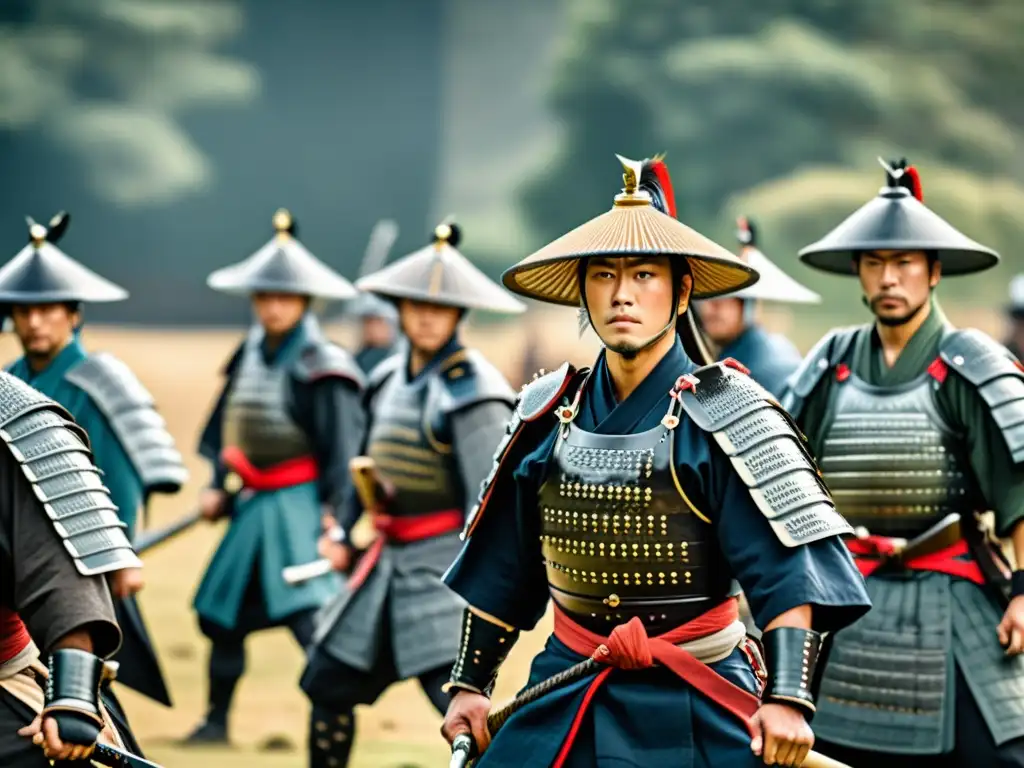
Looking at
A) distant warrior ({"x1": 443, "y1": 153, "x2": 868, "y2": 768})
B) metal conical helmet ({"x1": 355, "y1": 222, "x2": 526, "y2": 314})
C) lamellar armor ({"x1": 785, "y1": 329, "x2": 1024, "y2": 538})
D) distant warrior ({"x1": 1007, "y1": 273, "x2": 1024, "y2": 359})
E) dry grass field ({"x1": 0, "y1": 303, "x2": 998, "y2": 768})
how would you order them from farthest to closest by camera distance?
1. distant warrior ({"x1": 1007, "y1": 273, "x2": 1024, "y2": 359})
2. dry grass field ({"x1": 0, "y1": 303, "x2": 998, "y2": 768})
3. metal conical helmet ({"x1": 355, "y1": 222, "x2": 526, "y2": 314})
4. lamellar armor ({"x1": 785, "y1": 329, "x2": 1024, "y2": 538})
5. distant warrior ({"x1": 443, "y1": 153, "x2": 868, "y2": 768})

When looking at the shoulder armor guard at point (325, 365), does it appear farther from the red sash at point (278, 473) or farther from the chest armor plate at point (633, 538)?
the chest armor plate at point (633, 538)

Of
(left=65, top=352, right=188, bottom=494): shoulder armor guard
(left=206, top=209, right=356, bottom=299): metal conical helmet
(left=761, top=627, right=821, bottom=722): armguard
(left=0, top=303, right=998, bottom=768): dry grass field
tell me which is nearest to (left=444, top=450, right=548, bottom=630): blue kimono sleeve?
(left=761, top=627, right=821, bottom=722): armguard

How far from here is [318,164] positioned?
1981 cm

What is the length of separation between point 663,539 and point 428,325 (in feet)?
9.77

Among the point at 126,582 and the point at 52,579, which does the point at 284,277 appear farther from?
the point at 52,579

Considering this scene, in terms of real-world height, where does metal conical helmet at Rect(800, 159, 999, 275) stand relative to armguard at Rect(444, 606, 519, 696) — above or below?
above


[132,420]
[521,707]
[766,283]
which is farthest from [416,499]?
[521,707]

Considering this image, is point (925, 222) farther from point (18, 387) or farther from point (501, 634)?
point (18, 387)

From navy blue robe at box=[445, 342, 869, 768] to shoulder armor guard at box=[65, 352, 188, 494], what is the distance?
2.49m

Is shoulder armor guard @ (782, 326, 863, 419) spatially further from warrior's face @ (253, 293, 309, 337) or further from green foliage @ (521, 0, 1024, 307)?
green foliage @ (521, 0, 1024, 307)

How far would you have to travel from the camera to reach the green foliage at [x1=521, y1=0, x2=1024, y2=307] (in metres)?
20.6

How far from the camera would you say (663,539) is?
3717 millimetres

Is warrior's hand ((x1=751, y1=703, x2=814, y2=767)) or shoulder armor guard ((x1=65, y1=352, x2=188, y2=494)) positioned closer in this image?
warrior's hand ((x1=751, y1=703, x2=814, y2=767))

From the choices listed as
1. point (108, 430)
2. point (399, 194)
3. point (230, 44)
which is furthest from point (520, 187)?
point (108, 430)
